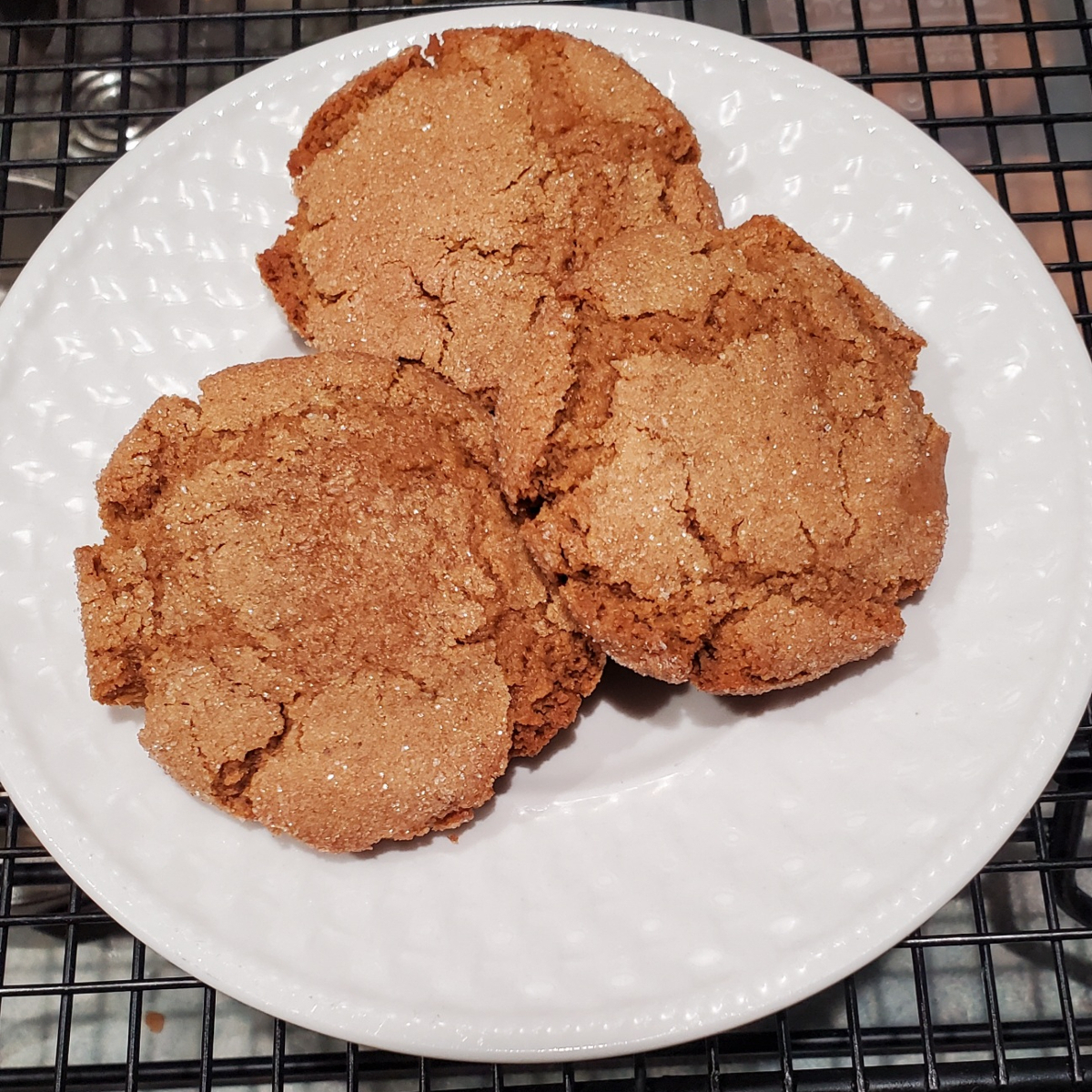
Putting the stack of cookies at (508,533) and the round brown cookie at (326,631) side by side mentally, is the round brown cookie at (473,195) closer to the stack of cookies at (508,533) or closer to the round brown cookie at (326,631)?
the stack of cookies at (508,533)

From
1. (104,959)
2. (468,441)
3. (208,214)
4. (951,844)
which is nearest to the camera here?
(951,844)

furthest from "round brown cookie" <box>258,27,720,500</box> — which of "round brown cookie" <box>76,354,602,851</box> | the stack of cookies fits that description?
"round brown cookie" <box>76,354,602,851</box>

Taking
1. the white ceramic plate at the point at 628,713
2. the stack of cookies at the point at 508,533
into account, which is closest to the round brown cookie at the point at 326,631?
the stack of cookies at the point at 508,533

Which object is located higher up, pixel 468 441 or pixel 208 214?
pixel 208 214

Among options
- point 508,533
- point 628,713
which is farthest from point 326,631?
point 628,713

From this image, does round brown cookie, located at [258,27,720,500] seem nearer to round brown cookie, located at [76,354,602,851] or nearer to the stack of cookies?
the stack of cookies

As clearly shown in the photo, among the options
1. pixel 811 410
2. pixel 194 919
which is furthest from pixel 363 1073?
pixel 811 410

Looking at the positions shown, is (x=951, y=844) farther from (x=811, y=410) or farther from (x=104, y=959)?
(x=104, y=959)

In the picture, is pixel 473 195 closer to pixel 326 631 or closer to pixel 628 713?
pixel 326 631
